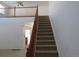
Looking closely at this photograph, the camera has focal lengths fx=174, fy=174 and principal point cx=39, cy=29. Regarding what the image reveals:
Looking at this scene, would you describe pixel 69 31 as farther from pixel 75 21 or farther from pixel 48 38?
pixel 48 38

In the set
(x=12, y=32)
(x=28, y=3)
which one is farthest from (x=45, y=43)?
(x=28, y=3)

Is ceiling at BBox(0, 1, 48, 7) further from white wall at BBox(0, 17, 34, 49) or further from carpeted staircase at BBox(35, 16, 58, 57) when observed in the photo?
carpeted staircase at BBox(35, 16, 58, 57)

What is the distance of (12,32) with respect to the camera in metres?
8.66

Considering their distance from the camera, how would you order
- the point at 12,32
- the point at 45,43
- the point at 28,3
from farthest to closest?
the point at 28,3 < the point at 12,32 < the point at 45,43

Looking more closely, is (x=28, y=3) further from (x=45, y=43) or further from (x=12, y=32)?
(x=45, y=43)

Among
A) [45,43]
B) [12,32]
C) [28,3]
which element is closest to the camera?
[45,43]

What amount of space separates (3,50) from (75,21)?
7330 mm

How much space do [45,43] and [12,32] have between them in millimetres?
3996

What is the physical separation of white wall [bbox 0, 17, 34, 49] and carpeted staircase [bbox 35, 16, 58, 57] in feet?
5.60

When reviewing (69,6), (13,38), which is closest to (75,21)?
(69,6)

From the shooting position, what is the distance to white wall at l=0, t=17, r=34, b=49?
7.59 metres

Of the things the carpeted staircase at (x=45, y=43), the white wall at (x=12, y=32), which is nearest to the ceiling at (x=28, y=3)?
the white wall at (x=12, y=32)

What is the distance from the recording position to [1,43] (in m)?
9.29

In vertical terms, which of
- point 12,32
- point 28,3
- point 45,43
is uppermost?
point 28,3
